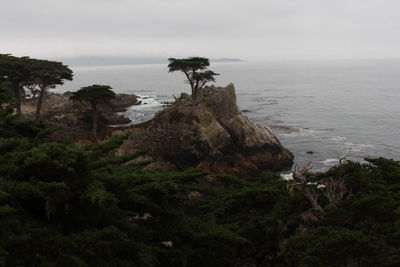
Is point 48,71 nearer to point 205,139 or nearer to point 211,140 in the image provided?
point 205,139

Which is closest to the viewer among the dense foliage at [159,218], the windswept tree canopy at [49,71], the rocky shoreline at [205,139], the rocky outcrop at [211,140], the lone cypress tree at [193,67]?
the dense foliage at [159,218]

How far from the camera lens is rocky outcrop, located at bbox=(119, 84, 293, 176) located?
34.5m

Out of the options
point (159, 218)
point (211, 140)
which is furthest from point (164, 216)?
point (211, 140)

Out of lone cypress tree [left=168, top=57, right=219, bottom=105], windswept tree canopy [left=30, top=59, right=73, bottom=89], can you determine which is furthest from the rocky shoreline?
windswept tree canopy [left=30, top=59, right=73, bottom=89]

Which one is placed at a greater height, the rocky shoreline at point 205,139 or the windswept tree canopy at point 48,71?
the windswept tree canopy at point 48,71

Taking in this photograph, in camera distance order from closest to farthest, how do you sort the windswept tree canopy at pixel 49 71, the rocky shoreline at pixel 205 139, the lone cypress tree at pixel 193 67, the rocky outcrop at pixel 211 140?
1. the windswept tree canopy at pixel 49 71
2. the rocky shoreline at pixel 205 139
3. the rocky outcrop at pixel 211 140
4. the lone cypress tree at pixel 193 67

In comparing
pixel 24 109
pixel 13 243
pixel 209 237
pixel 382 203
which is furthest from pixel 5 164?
pixel 24 109

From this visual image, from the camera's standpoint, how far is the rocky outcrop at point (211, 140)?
34.5 m

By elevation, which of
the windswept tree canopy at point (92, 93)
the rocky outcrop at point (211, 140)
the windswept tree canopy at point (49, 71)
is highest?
the windswept tree canopy at point (49, 71)

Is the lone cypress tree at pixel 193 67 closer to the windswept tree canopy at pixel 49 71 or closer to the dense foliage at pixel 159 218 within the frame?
the windswept tree canopy at pixel 49 71

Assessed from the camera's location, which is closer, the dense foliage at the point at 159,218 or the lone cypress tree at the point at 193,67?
the dense foliage at the point at 159,218

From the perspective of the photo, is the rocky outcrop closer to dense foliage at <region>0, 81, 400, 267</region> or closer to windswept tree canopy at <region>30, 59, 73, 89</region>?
windswept tree canopy at <region>30, 59, 73, 89</region>

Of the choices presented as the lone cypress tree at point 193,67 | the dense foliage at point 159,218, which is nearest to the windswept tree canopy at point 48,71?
the lone cypress tree at point 193,67

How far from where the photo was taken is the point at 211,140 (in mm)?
36281
